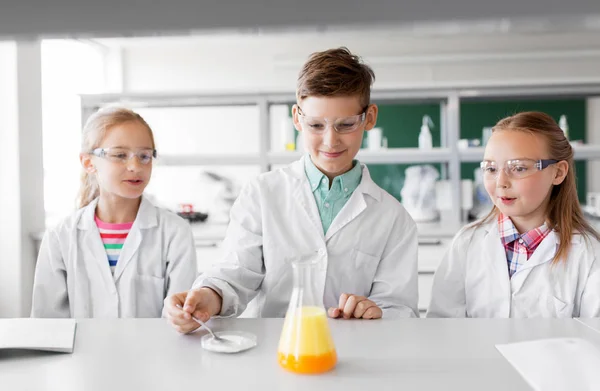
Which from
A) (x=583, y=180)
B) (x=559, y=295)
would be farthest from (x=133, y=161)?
(x=583, y=180)

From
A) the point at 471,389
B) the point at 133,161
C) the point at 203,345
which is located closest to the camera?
the point at 471,389

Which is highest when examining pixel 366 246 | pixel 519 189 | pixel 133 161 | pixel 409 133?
pixel 409 133

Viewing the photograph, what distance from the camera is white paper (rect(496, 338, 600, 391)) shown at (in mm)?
732

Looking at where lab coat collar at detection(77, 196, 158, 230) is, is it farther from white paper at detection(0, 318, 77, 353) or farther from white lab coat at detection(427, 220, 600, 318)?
white lab coat at detection(427, 220, 600, 318)

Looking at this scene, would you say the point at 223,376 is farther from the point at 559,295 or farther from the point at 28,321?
the point at 559,295

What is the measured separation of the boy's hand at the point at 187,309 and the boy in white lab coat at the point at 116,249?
478mm

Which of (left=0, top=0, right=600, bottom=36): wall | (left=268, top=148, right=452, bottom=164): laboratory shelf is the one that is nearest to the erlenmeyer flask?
(left=0, top=0, right=600, bottom=36): wall

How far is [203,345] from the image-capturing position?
88 cm

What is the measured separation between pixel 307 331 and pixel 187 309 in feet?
0.90

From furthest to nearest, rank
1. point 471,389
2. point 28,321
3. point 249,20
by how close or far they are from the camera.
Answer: point 28,321 < point 471,389 < point 249,20

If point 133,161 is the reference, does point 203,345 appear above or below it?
below

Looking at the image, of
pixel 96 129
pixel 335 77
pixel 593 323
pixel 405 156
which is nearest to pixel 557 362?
pixel 593 323

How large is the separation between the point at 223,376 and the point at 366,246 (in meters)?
0.68

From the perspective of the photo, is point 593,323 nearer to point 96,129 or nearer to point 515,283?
point 515,283
